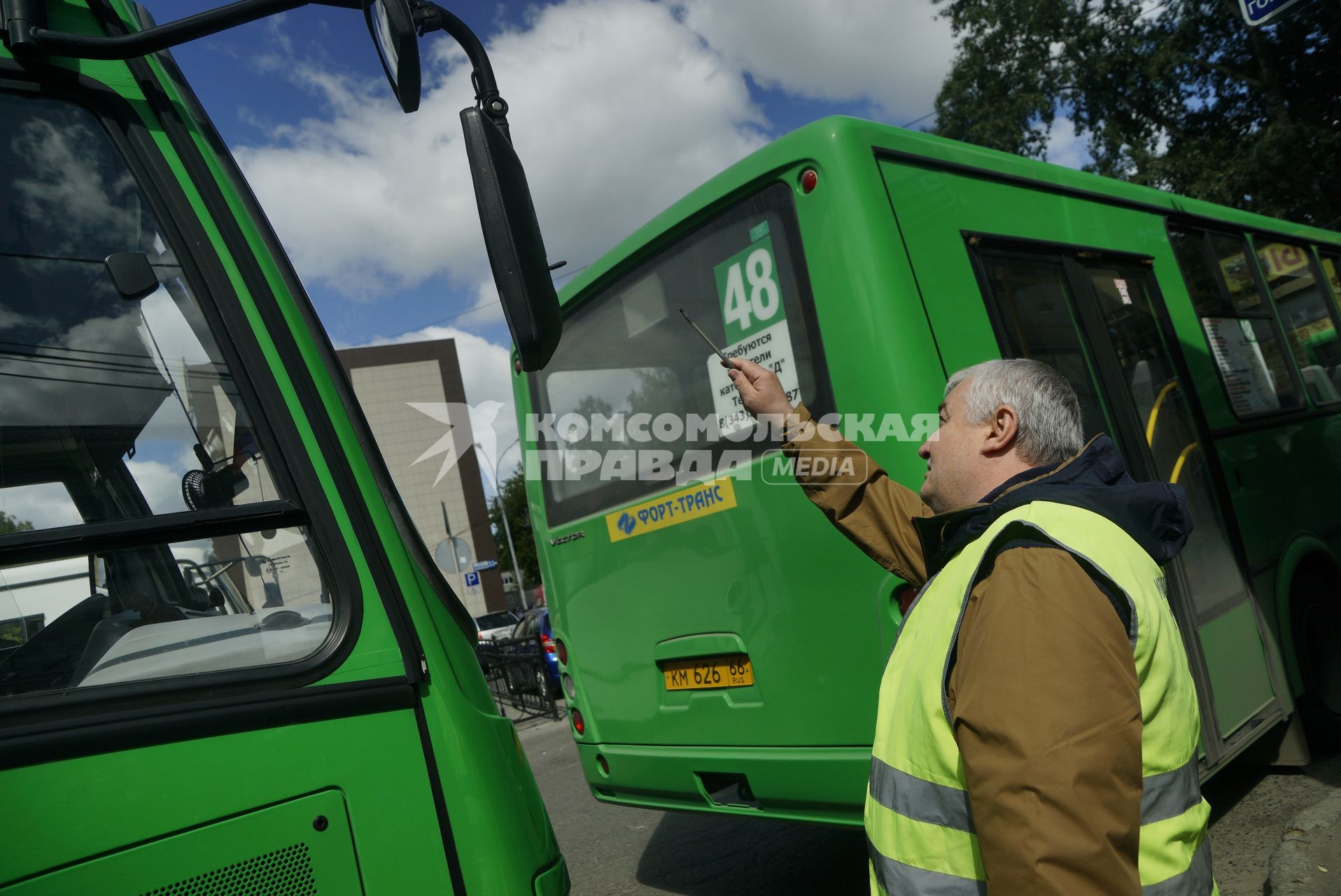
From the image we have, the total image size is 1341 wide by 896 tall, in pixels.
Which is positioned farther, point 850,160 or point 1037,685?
point 850,160

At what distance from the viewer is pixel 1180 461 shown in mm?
Answer: 4703

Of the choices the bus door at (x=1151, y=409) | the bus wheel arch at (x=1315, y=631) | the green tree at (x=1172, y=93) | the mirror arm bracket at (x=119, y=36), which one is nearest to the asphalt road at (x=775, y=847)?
the bus wheel arch at (x=1315, y=631)

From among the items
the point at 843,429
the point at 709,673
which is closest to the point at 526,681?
the point at 709,673

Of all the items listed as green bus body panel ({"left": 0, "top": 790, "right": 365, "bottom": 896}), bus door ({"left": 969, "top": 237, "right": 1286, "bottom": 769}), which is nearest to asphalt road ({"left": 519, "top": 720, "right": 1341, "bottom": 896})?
bus door ({"left": 969, "top": 237, "right": 1286, "bottom": 769})

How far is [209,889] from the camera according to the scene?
4.84 feet

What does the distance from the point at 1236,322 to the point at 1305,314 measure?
1382 mm

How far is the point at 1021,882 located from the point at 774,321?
8.90 ft

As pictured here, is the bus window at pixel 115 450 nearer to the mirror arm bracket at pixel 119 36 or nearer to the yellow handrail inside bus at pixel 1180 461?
the mirror arm bracket at pixel 119 36

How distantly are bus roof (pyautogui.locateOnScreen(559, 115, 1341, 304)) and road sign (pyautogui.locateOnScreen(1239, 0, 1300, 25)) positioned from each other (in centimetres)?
101

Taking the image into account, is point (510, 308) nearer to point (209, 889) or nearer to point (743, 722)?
point (209, 889)

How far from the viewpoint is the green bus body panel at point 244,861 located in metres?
1.40

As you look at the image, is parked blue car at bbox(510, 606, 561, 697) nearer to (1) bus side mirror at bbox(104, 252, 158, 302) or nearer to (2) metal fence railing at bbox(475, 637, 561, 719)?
(2) metal fence railing at bbox(475, 637, 561, 719)

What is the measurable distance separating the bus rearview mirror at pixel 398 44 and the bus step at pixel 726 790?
2975 mm
